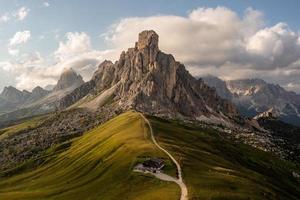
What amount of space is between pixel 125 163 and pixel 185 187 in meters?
42.7

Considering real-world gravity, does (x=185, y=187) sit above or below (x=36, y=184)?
above

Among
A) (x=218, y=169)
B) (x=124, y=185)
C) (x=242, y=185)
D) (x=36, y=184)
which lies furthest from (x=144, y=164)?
(x=36, y=184)

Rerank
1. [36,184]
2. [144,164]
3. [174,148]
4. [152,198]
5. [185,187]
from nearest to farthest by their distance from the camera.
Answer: [152,198] < [185,187] < [144,164] < [174,148] < [36,184]

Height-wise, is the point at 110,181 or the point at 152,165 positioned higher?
the point at 152,165

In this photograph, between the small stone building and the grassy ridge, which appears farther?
the small stone building

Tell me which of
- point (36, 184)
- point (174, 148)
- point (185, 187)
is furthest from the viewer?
point (36, 184)

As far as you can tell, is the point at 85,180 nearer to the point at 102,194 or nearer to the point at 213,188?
the point at 102,194

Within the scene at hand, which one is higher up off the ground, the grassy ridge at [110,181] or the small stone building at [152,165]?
the small stone building at [152,165]

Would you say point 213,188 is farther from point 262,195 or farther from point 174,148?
point 174,148

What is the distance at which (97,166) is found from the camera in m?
180

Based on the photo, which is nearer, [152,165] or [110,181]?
[152,165]

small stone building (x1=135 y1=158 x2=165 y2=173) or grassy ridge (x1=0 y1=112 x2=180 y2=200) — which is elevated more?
small stone building (x1=135 y1=158 x2=165 y2=173)

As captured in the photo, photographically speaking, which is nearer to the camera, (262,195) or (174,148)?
(262,195)

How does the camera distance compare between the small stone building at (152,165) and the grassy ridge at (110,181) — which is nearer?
the grassy ridge at (110,181)
